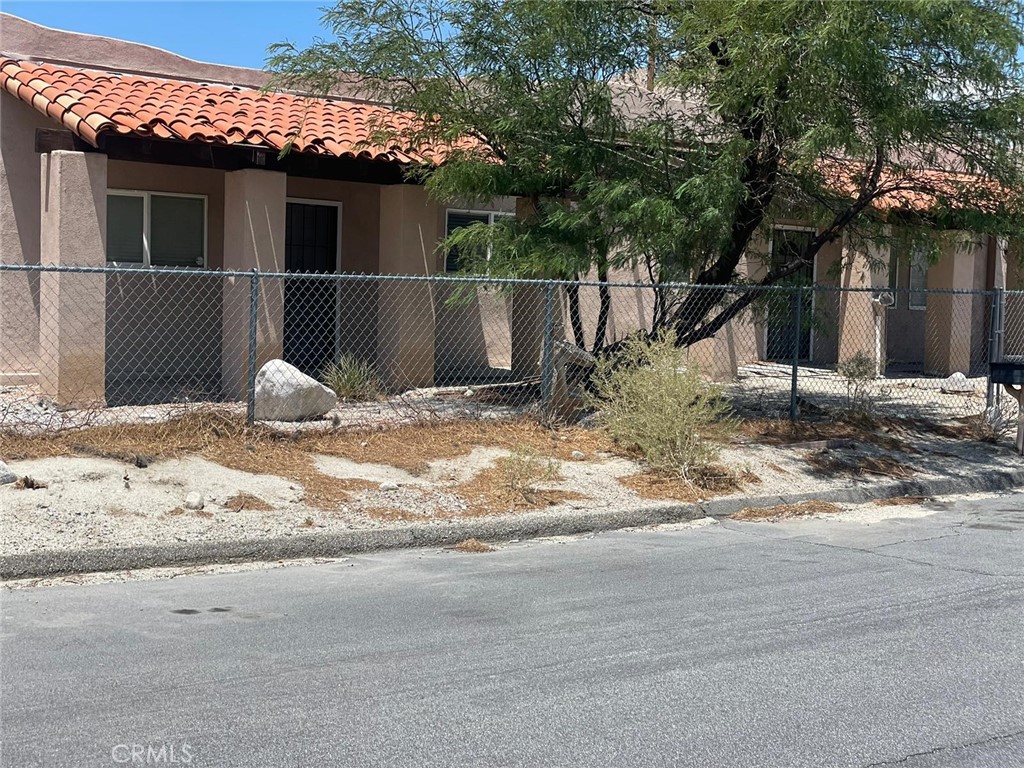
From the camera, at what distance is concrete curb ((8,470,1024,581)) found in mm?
7066

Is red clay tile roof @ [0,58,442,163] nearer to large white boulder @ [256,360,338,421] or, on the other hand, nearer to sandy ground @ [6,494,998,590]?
large white boulder @ [256,360,338,421]

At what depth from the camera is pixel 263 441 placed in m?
9.75

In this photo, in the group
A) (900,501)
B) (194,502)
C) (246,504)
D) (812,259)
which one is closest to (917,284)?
(812,259)

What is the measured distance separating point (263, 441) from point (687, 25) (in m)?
5.54

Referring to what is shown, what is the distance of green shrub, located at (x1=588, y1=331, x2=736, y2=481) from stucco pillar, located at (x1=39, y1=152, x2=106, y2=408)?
555 cm

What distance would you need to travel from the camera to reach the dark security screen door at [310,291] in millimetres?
15109

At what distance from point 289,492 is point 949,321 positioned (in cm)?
1426

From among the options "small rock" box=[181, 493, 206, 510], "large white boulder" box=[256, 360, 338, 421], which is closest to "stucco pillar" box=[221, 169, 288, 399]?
"large white boulder" box=[256, 360, 338, 421]

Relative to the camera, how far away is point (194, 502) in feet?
26.5

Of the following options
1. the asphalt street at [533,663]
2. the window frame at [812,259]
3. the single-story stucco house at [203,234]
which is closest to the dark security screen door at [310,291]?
the single-story stucco house at [203,234]

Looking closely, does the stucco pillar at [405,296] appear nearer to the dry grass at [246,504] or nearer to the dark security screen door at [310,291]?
the dark security screen door at [310,291]

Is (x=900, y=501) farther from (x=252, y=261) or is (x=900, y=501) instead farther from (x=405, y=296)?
(x=252, y=261)

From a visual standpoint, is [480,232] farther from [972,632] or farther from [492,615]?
[972,632]

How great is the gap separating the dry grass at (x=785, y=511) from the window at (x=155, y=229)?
8349mm
